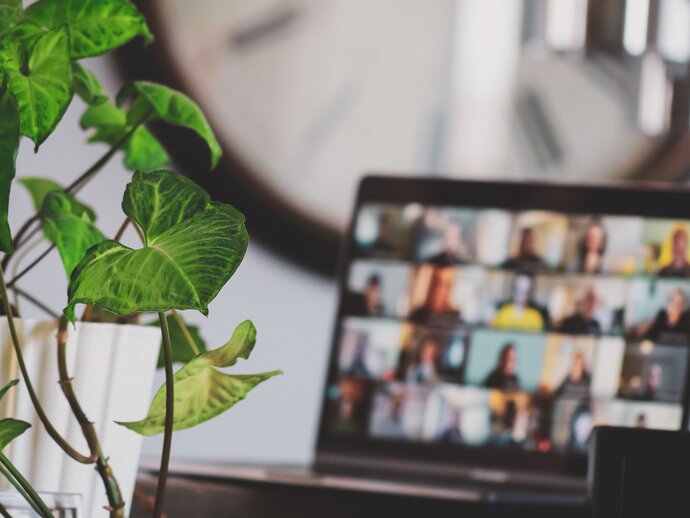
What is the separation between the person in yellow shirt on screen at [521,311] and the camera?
85 cm

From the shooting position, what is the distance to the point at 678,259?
2.75 feet

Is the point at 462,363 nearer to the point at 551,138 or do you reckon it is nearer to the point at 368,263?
the point at 368,263

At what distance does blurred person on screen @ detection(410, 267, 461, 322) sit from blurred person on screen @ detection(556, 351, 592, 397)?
0.35 feet

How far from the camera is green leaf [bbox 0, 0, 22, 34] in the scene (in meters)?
0.44

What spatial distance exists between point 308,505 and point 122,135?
0.83ft

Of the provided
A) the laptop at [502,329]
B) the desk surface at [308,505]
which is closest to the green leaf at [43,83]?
the desk surface at [308,505]

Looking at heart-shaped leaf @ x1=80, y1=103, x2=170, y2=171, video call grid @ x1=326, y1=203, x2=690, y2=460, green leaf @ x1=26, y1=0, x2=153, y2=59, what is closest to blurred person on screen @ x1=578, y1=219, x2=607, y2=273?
video call grid @ x1=326, y1=203, x2=690, y2=460

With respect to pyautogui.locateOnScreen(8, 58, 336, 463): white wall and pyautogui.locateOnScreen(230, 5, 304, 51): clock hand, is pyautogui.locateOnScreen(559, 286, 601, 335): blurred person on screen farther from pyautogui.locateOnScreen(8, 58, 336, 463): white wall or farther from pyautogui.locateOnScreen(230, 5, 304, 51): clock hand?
pyautogui.locateOnScreen(230, 5, 304, 51): clock hand

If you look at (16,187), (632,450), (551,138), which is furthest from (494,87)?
(632,450)

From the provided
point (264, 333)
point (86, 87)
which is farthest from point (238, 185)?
point (86, 87)

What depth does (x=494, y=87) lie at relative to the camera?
1377mm

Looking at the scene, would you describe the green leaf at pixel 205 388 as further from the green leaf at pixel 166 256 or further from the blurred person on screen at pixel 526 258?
the blurred person on screen at pixel 526 258

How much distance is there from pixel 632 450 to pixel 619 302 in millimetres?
454

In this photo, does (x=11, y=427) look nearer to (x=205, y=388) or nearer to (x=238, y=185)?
(x=205, y=388)
